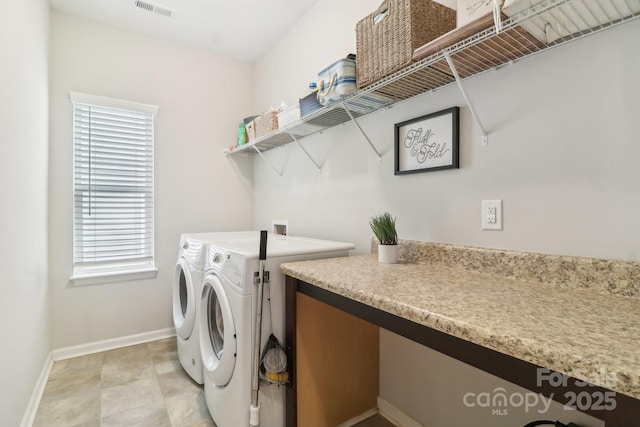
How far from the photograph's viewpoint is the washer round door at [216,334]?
4.79ft

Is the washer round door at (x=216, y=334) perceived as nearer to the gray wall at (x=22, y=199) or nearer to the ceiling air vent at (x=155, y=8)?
the gray wall at (x=22, y=199)

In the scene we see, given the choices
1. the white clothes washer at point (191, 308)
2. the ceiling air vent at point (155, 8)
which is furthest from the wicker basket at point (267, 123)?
the ceiling air vent at point (155, 8)

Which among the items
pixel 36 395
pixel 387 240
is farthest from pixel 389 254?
pixel 36 395

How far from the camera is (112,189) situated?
104 inches

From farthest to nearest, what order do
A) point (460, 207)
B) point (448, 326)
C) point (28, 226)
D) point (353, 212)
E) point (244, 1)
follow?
1. point (244, 1)
2. point (353, 212)
3. point (28, 226)
4. point (460, 207)
5. point (448, 326)

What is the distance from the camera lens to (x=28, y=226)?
178 cm

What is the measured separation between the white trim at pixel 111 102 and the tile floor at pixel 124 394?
6.55ft

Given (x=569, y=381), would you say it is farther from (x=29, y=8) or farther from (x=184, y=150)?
(x=184, y=150)

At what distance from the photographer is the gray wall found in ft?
4.58

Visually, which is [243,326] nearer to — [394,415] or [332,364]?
[332,364]

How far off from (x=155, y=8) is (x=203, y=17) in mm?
341

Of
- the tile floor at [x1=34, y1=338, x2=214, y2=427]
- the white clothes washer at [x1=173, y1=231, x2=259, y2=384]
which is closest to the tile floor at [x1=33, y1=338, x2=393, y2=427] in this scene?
the tile floor at [x1=34, y1=338, x2=214, y2=427]

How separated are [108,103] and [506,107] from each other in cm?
283

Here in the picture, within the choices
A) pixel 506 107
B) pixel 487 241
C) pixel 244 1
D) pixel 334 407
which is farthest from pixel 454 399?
pixel 244 1
